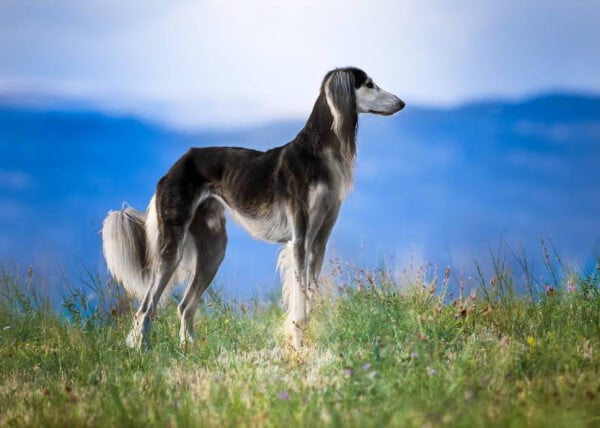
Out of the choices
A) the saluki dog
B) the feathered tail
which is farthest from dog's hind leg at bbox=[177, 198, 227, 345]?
the feathered tail

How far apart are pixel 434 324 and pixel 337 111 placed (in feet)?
7.01

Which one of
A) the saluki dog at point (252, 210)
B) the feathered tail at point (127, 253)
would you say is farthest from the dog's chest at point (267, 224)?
the feathered tail at point (127, 253)

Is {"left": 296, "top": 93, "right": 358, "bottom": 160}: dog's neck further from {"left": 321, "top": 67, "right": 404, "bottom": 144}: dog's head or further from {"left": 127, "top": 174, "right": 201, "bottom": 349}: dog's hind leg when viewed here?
{"left": 127, "top": 174, "right": 201, "bottom": 349}: dog's hind leg

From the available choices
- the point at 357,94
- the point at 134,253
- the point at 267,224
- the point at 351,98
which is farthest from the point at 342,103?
the point at 134,253

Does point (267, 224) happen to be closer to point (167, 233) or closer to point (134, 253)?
point (167, 233)

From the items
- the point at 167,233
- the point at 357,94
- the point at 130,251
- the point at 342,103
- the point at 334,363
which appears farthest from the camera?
the point at 130,251

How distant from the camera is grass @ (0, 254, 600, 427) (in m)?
4.51

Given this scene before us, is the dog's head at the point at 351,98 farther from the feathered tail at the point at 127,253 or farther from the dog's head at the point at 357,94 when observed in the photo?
the feathered tail at the point at 127,253

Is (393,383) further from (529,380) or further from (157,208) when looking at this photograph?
(157,208)

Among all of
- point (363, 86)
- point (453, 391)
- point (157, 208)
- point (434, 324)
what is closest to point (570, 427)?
point (453, 391)

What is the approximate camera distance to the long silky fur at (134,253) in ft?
27.0

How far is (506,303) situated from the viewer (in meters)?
7.52

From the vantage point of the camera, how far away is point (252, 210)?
7.66 metres

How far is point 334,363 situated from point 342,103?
2462 mm
